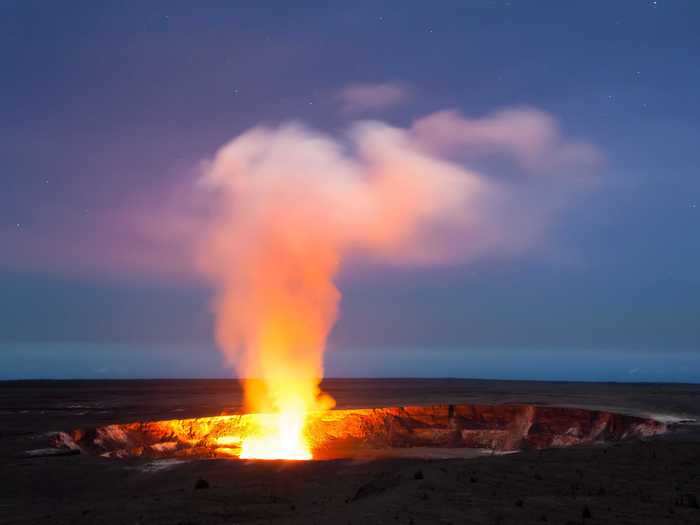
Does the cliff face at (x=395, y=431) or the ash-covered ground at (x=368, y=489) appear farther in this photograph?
the cliff face at (x=395, y=431)

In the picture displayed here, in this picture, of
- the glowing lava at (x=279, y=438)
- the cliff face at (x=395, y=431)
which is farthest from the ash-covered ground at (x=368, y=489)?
the glowing lava at (x=279, y=438)

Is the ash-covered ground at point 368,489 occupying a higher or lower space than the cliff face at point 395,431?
higher

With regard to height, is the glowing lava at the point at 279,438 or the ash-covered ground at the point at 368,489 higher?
the ash-covered ground at the point at 368,489

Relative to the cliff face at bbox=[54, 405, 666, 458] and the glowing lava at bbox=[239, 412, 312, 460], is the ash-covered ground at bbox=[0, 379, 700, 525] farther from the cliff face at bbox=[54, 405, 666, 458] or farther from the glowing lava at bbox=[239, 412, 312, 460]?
the glowing lava at bbox=[239, 412, 312, 460]

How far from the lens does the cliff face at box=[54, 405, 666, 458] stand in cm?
4156

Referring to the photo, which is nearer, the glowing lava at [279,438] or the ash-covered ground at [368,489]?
the ash-covered ground at [368,489]

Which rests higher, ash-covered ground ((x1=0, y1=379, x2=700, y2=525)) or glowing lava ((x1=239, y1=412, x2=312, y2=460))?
ash-covered ground ((x1=0, y1=379, x2=700, y2=525))

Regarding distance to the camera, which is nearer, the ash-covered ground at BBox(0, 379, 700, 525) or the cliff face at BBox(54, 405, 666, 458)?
the ash-covered ground at BBox(0, 379, 700, 525)

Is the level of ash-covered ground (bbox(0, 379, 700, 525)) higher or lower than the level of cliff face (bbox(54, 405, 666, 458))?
higher

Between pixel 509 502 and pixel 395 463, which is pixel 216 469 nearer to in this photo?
pixel 395 463

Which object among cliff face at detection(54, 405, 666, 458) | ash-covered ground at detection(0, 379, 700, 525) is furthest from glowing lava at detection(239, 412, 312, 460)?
ash-covered ground at detection(0, 379, 700, 525)

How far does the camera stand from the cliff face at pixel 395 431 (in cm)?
4156

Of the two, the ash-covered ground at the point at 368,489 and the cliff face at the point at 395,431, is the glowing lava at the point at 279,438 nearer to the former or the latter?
the cliff face at the point at 395,431

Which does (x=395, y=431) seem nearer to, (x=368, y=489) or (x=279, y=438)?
(x=279, y=438)
